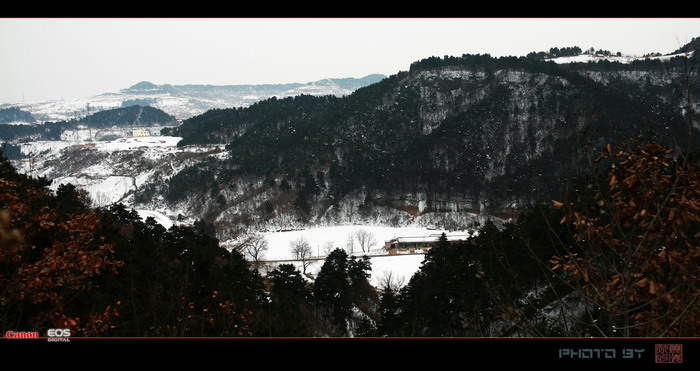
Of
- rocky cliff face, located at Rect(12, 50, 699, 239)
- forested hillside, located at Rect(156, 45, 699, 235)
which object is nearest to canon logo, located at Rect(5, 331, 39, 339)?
rocky cliff face, located at Rect(12, 50, 699, 239)

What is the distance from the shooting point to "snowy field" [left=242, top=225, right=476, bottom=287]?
37.8 m

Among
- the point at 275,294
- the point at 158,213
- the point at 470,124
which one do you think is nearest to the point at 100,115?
the point at 158,213

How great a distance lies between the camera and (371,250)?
57.3m

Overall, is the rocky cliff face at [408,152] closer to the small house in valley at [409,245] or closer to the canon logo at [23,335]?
the small house in valley at [409,245]

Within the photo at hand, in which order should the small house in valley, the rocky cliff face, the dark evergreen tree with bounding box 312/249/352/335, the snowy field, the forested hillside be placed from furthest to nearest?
the forested hillside
the rocky cliff face
the small house in valley
the snowy field
the dark evergreen tree with bounding box 312/249/352/335

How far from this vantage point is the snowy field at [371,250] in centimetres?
3775

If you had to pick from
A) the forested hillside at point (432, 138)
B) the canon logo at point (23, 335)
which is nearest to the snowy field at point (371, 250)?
the forested hillside at point (432, 138)

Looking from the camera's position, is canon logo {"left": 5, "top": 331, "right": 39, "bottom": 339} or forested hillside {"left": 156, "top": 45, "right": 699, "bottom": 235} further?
forested hillside {"left": 156, "top": 45, "right": 699, "bottom": 235}

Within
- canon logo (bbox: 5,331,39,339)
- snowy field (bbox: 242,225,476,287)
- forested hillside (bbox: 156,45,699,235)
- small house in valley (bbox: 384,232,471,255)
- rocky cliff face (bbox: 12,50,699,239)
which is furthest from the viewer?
forested hillside (bbox: 156,45,699,235)

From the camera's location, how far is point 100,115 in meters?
190

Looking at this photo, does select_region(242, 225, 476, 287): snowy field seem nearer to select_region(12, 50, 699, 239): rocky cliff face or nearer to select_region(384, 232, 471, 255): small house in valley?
select_region(384, 232, 471, 255): small house in valley

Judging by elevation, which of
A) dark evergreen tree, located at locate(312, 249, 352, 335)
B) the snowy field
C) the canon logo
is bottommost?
the snowy field
